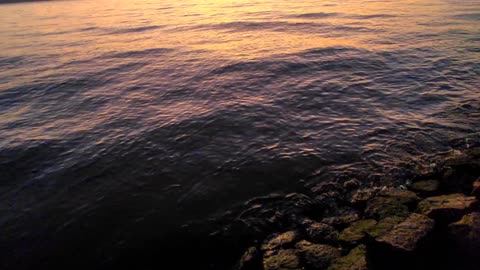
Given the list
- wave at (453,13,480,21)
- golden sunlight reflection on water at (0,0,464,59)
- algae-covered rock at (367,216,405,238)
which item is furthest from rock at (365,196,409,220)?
wave at (453,13,480,21)

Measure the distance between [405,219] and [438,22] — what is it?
4465 cm

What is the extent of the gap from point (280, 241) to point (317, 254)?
1.42 metres

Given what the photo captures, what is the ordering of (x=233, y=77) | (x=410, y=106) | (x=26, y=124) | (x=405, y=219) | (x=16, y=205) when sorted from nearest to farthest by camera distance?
1. (x=405, y=219)
2. (x=16, y=205)
3. (x=410, y=106)
4. (x=26, y=124)
5. (x=233, y=77)

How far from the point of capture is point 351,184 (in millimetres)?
13547

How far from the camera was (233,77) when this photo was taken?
94.6ft

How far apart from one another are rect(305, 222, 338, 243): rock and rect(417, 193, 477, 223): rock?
3.16 meters

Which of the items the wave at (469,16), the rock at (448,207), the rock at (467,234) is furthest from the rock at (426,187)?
the wave at (469,16)

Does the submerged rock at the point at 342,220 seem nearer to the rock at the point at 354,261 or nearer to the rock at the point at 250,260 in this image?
the rock at the point at 354,261

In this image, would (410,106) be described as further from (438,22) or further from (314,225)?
(438,22)

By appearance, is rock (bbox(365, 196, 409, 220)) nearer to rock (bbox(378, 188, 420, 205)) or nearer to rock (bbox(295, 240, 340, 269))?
rock (bbox(378, 188, 420, 205))

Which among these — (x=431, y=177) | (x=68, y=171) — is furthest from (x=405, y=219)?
(x=68, y=171)

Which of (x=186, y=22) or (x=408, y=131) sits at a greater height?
(x=186, y=22)

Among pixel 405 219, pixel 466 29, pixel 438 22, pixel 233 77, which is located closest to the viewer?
pixel 405 219

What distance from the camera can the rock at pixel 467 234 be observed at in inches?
368
